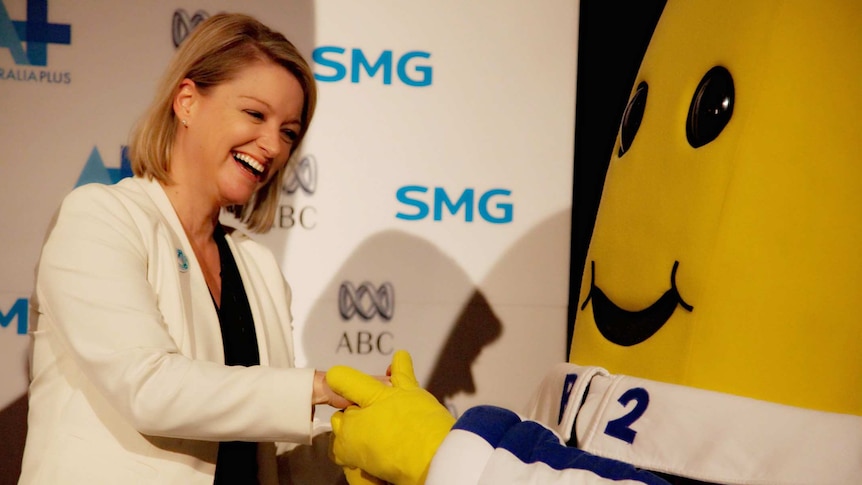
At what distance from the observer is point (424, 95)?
7.21 feet

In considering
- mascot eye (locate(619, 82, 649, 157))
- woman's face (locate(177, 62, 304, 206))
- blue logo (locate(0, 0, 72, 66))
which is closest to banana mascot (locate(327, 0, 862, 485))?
mascot eye (locate(619, 82, 649, 157))

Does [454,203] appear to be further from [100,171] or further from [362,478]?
[362,478]

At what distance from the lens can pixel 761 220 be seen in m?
1.04

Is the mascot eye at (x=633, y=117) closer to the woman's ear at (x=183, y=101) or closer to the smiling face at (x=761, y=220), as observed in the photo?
the smiling face at (x=761, y=220)

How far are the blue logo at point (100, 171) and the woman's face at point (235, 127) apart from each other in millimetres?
621

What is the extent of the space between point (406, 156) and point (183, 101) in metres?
0.74

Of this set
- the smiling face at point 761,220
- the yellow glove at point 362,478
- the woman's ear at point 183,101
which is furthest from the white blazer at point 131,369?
the smiling face at point 761,220

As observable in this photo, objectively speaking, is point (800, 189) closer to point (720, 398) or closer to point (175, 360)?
point (720, 398)

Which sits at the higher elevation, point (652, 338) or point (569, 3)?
point (569, 3)

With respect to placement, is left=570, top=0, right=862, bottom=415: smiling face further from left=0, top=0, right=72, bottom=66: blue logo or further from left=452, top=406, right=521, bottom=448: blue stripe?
left=0, top=0, right=72, bottom=66: blue logo

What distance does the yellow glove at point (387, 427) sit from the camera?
1.06 metres

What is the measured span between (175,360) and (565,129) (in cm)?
136

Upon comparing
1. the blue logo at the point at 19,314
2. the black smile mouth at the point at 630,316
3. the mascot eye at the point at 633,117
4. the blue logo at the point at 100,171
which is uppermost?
the mascot eye at the point at 633,117

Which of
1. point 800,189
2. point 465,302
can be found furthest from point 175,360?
point 465,302
